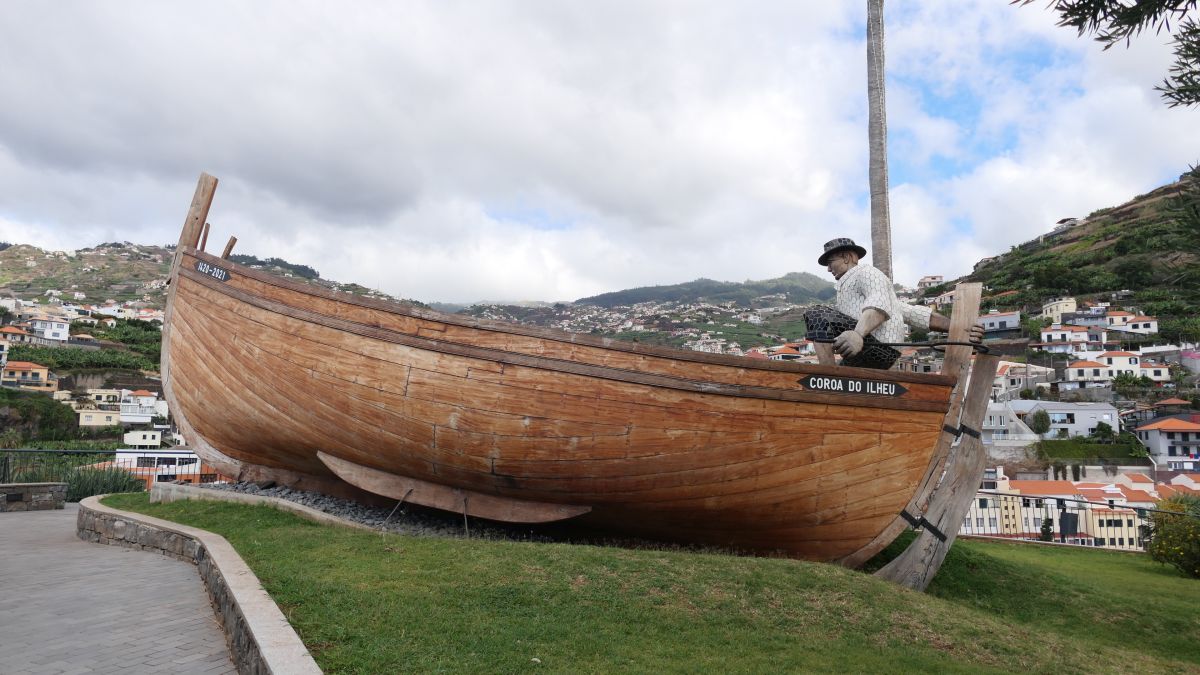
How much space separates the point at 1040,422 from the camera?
46344 millimetres

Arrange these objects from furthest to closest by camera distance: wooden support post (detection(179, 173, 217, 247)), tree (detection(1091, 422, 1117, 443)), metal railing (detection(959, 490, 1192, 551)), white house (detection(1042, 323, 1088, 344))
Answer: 1. white house (detection(1042, 323, 1088, 344))
2. tree (detection(1091, 422, 1117, 443))
3. metal railing (detection(959, 490, 1192, 551))
4. wooden support post (detection(179, 173, 217, 247))

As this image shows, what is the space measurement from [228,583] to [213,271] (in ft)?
13.5

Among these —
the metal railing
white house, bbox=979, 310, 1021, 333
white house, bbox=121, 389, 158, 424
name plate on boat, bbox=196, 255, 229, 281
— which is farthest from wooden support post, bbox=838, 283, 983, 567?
white house, bbox=979, 310, 1021, 333

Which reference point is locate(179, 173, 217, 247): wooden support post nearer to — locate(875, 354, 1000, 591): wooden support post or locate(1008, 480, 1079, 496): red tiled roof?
locate(875, 354, 1000, 591): wooden support post

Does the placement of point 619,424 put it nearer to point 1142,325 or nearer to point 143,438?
point 143,438

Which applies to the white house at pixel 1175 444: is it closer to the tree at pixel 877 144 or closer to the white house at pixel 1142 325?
the white house at pixel 1142 325

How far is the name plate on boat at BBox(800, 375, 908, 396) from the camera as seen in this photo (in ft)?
17.8

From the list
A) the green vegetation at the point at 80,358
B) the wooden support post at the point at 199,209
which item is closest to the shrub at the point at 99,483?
the wooden support post at the point at 199,209

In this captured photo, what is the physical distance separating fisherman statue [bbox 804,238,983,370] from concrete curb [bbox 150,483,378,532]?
15.0 ft

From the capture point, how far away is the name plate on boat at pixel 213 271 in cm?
695

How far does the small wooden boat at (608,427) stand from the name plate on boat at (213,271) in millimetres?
1100

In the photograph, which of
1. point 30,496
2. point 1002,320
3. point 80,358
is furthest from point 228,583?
point 1002,320

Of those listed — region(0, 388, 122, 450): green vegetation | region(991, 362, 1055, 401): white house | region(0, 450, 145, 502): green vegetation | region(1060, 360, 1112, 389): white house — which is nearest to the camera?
region(0, 450, 145, 502): green vegetation

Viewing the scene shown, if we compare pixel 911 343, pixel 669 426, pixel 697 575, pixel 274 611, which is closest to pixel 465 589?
pixel 274 611
